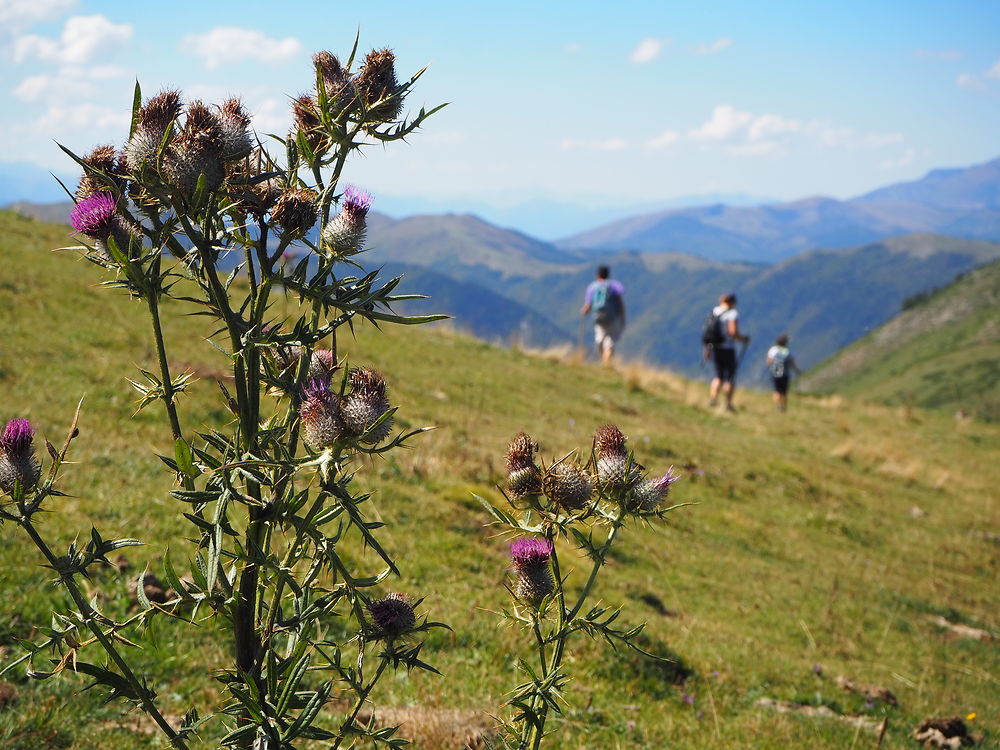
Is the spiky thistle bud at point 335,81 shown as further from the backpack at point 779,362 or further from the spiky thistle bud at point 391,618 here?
the backpack at point 779,362

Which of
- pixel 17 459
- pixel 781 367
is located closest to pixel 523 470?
pixel 17 459

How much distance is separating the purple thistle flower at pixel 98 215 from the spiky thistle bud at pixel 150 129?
0.12 m

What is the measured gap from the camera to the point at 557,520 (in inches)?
90.3

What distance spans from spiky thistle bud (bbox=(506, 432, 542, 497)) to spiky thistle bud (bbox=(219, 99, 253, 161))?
3.67 ft

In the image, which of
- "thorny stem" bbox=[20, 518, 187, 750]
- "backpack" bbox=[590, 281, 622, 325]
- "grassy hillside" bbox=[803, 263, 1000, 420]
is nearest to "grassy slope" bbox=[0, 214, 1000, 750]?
"thorny stem" bbox=[20, 518, 187, 750]

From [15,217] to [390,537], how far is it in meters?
18.6

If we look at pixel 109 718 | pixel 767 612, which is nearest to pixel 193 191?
pixel 109 718

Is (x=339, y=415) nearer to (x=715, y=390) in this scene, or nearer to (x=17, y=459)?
(x=17, y=459)

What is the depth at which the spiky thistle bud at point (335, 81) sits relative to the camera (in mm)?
2266

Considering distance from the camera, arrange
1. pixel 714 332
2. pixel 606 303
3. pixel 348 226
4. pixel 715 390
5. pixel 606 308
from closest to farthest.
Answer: pixel 348 226, pixel 714 332, pixel 715 390, pixel 606 303, pixel 606 308

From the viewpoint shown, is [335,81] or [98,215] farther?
[335,81]

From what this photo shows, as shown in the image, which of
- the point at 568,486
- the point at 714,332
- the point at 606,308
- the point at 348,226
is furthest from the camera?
the point at 606,308

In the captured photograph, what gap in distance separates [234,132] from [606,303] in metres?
18.6

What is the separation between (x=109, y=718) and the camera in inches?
143
